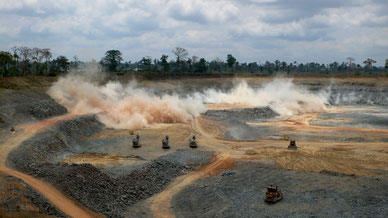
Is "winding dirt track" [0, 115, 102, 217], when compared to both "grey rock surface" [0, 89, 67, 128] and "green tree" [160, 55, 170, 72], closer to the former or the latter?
"grey rock surface" [0, 89, 67, 128]

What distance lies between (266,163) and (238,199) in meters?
8.02

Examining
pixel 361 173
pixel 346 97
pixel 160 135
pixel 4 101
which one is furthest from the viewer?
pixel 346 97

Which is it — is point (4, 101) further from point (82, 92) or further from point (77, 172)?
point (77, 172)

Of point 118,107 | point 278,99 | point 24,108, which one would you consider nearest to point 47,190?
point 24,108

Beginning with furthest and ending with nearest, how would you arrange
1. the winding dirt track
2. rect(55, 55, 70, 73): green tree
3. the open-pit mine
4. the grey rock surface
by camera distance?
rect(55, 55, 70, 73): green tree → the grey rock surface → the open-pit mine → the winding dirt track

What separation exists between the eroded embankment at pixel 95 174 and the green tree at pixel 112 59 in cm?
8367

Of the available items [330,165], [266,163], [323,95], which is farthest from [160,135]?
[323,95]

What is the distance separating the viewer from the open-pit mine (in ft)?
64.8

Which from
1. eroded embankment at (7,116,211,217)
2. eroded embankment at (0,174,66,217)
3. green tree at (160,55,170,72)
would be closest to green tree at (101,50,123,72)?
green tree at (160,55,170,72)

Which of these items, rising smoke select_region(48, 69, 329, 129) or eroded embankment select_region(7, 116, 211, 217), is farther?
rising smoke select_region(48, 69, 329, 129)

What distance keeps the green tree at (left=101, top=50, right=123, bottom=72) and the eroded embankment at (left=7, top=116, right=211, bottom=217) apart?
274 feet

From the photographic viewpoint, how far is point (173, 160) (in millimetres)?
29781

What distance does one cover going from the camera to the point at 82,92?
5706cm

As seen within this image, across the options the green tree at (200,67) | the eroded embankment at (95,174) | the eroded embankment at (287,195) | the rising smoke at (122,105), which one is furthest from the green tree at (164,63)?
the eroded embankment at (287,195)
